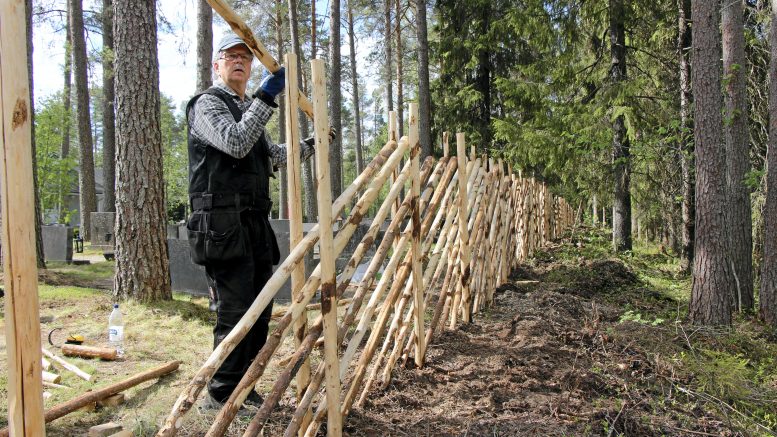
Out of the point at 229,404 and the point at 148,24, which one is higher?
the point at 148,24

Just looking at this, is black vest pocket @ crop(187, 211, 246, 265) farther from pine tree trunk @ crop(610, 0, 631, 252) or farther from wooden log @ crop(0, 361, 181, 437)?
pine tree trunk @ crop(610, 0, 631, 252)

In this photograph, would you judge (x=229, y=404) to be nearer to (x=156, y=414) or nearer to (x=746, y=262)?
(x=156, y=414)

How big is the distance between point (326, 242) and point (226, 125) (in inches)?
29.7

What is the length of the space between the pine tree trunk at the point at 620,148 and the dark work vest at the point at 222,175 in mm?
9362

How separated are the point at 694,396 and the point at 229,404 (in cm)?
286

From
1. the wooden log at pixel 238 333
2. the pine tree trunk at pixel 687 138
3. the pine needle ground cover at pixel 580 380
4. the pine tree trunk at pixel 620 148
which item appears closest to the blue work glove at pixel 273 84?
the wooden log at pixel 238 333

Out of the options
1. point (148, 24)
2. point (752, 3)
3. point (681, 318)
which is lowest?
point (681, 318)

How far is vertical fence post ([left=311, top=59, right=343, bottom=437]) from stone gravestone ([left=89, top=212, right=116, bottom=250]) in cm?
1085

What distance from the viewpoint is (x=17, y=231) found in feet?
4.36

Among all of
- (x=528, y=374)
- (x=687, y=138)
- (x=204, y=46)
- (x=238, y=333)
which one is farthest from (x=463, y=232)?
(x=687, y=138)

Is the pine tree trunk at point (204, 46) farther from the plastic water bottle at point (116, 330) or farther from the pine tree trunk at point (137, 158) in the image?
the plastic water bottle at point (116, 330)

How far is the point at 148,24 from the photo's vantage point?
524cm

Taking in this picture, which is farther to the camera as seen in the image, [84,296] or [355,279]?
[355,279]

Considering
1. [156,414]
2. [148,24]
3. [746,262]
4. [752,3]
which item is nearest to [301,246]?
[156,414]
